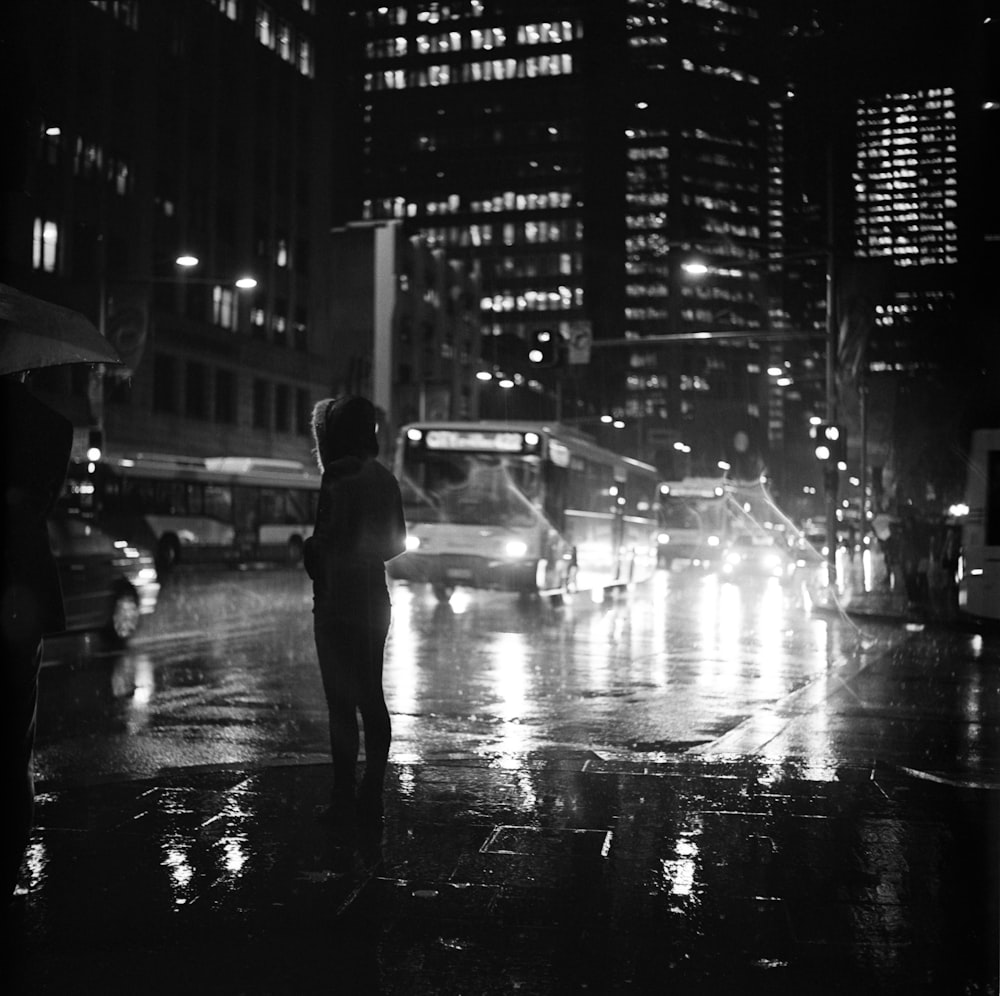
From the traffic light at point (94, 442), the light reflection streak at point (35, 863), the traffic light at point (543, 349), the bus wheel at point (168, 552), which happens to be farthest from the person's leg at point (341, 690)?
the bus wheel at point (168, 552)

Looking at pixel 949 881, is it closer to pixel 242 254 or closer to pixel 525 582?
pixel 525 582

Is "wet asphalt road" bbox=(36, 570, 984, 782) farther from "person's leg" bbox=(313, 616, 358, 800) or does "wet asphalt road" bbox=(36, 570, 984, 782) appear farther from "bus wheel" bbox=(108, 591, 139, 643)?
"person's leg" bbox=(313, 616, 358, 800)

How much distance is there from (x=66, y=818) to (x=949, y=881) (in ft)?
12.6

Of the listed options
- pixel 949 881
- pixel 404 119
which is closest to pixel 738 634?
pixel 949 881

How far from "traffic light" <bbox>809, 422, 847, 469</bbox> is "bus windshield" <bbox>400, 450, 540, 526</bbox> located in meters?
7.49

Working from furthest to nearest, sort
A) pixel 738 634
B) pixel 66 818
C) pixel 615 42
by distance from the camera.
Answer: pixel 615 42 → pixel 738 634 → pixel 66 818

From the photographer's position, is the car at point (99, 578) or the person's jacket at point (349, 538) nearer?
the person's jacket at point (349, 538)

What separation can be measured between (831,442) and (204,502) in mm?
21533

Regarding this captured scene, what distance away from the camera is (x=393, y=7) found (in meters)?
54.5

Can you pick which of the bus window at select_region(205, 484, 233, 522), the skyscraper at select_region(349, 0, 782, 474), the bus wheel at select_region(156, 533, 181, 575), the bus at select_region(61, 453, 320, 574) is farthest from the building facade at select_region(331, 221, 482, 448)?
the bus wheel at select_region(156, 533, 181, 575)

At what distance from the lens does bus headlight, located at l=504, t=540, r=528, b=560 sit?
2425 cm

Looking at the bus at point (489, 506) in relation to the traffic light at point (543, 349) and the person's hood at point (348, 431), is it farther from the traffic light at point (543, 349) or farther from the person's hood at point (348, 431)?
the person's hood at point (348, 431)

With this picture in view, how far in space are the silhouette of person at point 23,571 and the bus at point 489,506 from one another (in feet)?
64.0

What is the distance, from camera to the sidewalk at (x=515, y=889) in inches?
162
